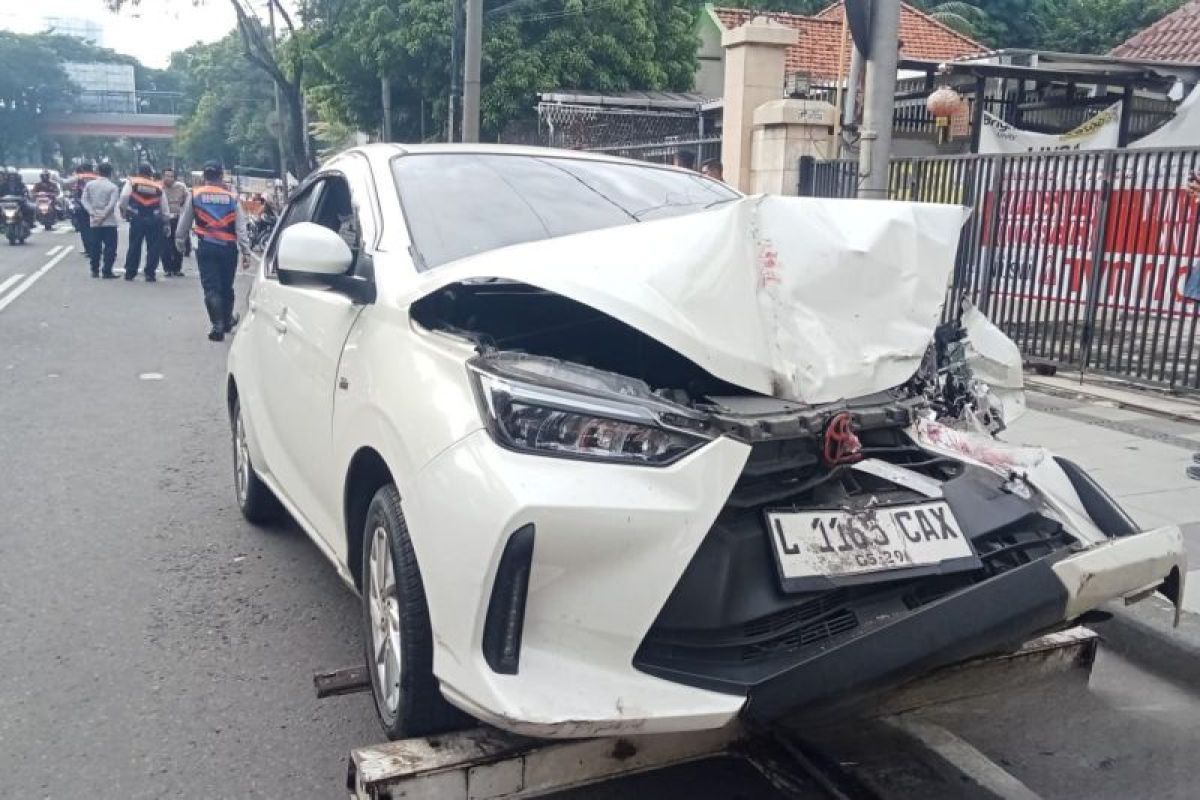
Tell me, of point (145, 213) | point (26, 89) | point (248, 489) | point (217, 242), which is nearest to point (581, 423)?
point (248, 489)

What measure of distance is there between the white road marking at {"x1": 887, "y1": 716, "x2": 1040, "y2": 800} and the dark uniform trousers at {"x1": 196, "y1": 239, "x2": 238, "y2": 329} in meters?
9.61

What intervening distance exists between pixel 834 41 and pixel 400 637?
2571 centimetres

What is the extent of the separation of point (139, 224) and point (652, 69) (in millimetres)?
12764

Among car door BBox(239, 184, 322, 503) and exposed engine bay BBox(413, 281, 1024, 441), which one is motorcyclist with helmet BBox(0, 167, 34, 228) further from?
exposed engine bay BBox(413, 281, 1024, 441)

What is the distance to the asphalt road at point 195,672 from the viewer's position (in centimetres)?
323

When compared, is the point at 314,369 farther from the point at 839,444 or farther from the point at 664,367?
the point at 839,444

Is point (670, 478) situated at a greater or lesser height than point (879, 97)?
lesser

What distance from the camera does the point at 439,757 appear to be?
2.58m

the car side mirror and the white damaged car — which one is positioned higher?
the car side mirror

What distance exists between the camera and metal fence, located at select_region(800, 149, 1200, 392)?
27.0 feet

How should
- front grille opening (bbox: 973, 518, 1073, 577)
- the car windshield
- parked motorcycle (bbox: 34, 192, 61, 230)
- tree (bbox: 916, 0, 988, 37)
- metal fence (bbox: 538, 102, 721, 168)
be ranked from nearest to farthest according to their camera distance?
front grille opening (bbox: 973, 518, 1073, 577)
the car windshield
metal fence (bbox: 538, 102, 721, 168)
tree (bbox: 916, 0, 988, 37)
parked motorcycle (bbox: 34, 192, 61, 230)

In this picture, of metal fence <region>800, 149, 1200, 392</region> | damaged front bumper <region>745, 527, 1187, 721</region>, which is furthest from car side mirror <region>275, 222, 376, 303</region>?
metal fence <region>800, 149, 1200, 392</region>

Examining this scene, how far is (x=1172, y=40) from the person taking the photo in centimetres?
2000

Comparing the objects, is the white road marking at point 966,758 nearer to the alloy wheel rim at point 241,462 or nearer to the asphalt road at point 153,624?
the asphalt road at point 153,624
